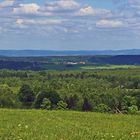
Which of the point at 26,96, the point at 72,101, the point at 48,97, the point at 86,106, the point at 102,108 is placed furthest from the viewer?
the point at 26,96

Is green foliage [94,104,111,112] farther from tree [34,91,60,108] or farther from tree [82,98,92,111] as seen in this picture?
tree [34,91,60,108]

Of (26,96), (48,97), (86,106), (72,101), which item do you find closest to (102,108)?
(86,106)

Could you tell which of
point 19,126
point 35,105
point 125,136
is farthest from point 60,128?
point 35,105

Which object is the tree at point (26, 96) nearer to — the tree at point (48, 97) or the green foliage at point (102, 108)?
the tree at point (48, 97)

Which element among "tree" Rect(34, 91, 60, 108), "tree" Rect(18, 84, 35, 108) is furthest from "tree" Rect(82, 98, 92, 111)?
"tree" Rect(18, 84, 35, 108)

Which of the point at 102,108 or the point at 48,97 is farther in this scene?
the point at 48,97

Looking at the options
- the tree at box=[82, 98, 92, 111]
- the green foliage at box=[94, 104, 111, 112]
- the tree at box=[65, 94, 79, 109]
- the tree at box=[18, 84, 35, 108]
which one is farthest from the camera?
the tree at box=[18, 84, 35, 108]

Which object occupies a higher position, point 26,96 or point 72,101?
point 26,96

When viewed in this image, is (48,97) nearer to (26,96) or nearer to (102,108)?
(102,108)

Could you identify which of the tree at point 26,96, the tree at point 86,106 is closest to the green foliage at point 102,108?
the tree at point 86,106

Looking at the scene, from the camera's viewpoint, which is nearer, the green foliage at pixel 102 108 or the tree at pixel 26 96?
the green foliage at pixel 102 108

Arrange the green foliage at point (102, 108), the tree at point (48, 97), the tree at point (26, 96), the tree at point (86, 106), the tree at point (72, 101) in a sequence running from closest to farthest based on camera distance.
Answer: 1. the green foliage at point (102, 108)
2. the tree at point (48, 97)
3. the tree at point (86, 106)
4. the tree at point (72, 101)
5. the tree at point (26, 96)

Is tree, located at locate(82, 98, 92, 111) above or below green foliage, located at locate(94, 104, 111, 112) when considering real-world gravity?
below

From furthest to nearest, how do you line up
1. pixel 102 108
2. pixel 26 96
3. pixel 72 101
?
1. pixel 26 96
2. pixel 72 101
3. pixel 102 108
